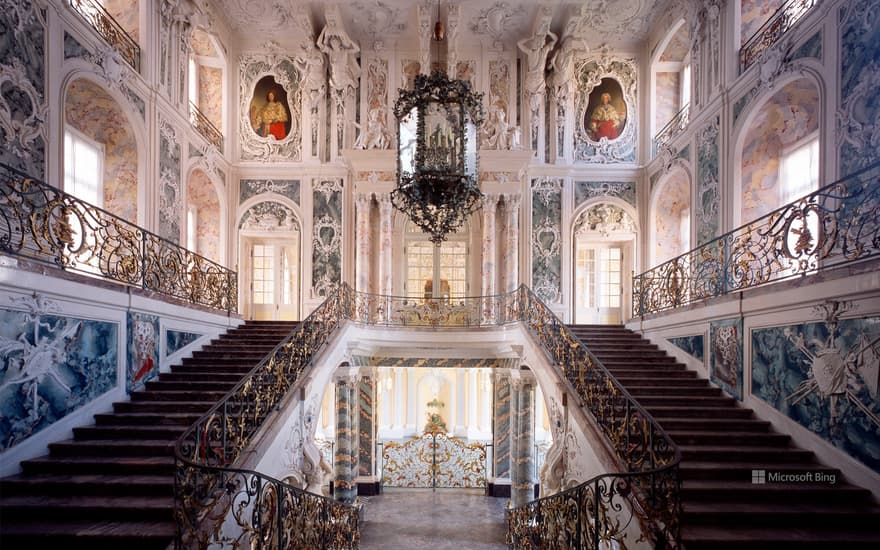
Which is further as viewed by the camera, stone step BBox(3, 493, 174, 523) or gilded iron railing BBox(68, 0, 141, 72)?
gilded iron railing BBox(68, 0, 141, 72)

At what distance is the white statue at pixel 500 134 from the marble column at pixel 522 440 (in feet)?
15.7

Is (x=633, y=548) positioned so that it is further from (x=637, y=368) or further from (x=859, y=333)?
(x=637, y=368)

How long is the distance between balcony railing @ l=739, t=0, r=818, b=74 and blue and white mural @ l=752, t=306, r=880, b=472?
4308mm

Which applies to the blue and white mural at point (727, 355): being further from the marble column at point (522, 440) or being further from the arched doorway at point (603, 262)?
the arched doorway at point (603, 262)

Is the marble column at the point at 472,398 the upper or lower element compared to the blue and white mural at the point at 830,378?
lower

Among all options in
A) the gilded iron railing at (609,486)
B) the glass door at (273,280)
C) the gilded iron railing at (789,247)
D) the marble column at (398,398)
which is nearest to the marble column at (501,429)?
the gilded iron railing at (789,247)

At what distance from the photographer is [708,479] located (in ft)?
15.9

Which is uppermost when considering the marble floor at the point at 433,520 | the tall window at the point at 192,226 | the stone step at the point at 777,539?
the tall window at the point at 192,226

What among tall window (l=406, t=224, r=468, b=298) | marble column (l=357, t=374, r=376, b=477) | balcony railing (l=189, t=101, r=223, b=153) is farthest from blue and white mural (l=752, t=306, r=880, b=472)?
balcony railing (l=189, t=101, r=223, b=153)

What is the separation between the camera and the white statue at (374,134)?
1119cm

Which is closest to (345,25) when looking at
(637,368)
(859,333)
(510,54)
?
(510,54)

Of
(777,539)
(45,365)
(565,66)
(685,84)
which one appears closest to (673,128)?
(685,84)

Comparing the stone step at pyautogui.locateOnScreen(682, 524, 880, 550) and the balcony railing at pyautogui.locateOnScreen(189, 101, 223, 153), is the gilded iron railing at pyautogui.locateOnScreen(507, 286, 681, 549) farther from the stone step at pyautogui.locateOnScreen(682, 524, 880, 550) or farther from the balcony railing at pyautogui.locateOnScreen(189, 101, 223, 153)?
the balcony railing at pyautogui.locateOnScreen(189, 101, 223, 153)

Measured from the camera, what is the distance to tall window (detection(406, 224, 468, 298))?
468 inches
